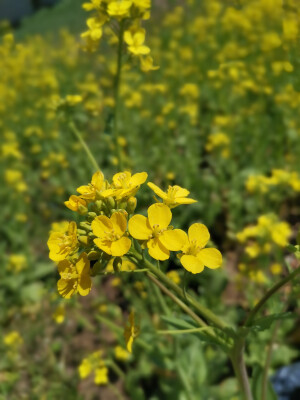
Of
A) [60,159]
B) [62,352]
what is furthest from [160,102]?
[62,352]

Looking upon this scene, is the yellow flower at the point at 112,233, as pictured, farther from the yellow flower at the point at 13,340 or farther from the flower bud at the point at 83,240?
the yellow flower at the point at 13,340

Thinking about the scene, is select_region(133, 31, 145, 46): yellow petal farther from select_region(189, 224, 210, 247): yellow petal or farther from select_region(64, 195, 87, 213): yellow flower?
select_region(189, 224, 210, 247): yellow petal

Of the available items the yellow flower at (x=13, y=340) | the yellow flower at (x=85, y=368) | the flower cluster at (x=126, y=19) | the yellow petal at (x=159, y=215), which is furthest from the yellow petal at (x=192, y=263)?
the yellow flower at (x=13, y=340)

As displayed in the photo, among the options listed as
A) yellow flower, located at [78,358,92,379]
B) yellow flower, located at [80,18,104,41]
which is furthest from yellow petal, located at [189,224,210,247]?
yellow flower, located at [78,358,92,379]

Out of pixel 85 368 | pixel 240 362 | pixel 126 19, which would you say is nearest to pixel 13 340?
pixel 85 368

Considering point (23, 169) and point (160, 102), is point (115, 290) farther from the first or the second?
point (160, 102)

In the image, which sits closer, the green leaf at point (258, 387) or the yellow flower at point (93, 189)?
the yellow flower at point (93, 189)
